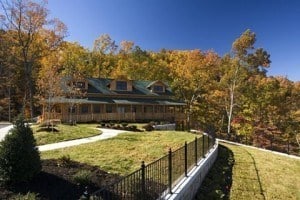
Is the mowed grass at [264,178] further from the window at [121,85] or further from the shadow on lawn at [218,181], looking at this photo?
the window at [121,85]

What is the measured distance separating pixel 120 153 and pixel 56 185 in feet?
21.7

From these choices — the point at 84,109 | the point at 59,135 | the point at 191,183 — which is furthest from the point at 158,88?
the point at 191,183

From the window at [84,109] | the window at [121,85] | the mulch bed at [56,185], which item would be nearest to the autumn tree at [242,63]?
the window at [121,85]

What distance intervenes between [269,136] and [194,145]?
88.9ft

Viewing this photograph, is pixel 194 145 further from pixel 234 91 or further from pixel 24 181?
pixel 234 91

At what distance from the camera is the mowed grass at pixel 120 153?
38.3 ft

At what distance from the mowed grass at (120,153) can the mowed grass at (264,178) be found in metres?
3.31

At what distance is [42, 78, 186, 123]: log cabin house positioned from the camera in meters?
34.5

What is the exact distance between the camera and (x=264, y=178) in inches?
534

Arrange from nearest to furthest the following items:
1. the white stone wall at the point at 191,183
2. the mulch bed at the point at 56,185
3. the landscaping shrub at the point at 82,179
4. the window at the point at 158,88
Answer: the mulch bed at the point at 56,185 → the landscaping shrub at the point at 82,179 → the white stone wall at the point at 191,183 → the window at the point at 158,88

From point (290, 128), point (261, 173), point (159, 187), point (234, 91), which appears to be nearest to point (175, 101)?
point (234, 91)

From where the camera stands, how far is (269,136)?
37.2m

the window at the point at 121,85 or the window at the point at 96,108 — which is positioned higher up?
the window at the point at 121,85

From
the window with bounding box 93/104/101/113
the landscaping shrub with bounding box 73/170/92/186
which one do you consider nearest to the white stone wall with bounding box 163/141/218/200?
the landscaping shrub with bounding box 73/170/92/186
